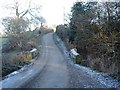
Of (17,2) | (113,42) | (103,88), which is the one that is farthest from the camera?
(17,2)

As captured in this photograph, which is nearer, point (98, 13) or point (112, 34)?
point (112, 34)

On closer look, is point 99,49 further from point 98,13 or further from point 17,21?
point 17,21

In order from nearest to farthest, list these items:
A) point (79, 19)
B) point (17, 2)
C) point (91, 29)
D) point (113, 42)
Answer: point (113, 42) → point (91, 29) → point (79, 19) → point (17, 2)

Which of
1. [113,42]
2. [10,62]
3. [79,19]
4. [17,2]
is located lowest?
[10,62]

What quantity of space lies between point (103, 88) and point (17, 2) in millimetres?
37124

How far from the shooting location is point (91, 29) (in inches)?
992

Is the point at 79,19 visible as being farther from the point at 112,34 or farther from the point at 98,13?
the point at 112,34

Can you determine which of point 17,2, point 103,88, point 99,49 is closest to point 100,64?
point 99,49

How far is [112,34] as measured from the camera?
808 inches

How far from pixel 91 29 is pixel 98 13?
2.25 meters

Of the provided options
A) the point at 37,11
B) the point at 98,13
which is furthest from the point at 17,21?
the point at 98,13

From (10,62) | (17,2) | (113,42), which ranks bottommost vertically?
(10,62)

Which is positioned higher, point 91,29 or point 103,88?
point 91,29

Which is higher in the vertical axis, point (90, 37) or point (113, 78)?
point (90, 37)
